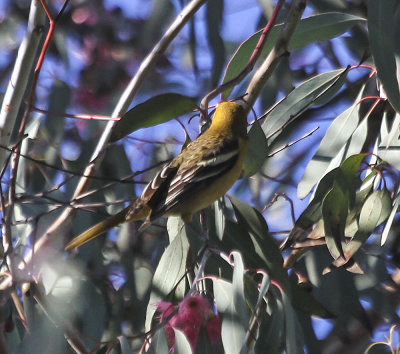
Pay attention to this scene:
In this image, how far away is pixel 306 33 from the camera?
257cm

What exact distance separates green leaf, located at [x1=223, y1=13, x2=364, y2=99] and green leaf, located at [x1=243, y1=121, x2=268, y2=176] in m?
0.24

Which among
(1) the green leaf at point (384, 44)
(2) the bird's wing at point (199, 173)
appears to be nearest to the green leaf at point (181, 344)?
(2) the bird's wing at point (199, 173)

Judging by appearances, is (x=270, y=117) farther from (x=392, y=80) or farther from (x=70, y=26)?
(x=70, y=26)

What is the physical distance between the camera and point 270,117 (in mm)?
2639

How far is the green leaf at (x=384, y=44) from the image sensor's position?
2.17 meters

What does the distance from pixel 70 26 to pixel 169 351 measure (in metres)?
2.70

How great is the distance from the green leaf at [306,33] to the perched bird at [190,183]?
0.22 m

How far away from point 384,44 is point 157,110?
74 cm

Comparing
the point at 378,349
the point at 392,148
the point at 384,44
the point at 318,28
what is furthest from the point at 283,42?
the point at 378,349

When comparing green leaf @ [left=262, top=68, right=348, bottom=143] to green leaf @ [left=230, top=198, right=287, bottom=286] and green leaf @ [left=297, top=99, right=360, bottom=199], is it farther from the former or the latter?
green leaf @ [left=230, top=198, right=287, bottom=286]

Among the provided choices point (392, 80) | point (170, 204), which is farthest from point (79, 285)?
point (392, 80)

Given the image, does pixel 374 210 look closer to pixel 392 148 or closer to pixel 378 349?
pixel 392 148

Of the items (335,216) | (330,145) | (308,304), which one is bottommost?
(308,304)

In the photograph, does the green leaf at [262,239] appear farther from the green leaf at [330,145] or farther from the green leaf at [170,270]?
the green leaf at [330,145]
